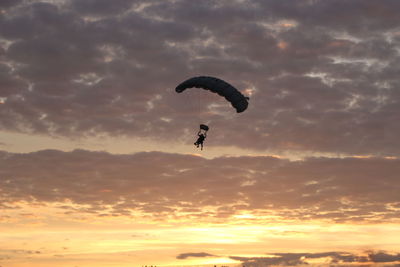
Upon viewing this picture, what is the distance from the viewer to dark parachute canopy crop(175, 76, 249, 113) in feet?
374

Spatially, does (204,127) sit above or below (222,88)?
below

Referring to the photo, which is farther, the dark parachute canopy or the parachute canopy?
the parachute canopy

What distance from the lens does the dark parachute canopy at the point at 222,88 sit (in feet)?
374

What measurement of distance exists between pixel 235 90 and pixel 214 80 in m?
2.48

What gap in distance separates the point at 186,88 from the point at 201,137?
5622 mm

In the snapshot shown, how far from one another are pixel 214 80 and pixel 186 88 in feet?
11.9

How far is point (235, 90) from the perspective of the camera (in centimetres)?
11450

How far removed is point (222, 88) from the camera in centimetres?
11394

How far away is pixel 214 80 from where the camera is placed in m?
114

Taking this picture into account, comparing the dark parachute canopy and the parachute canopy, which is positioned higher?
the dark parachute canopy

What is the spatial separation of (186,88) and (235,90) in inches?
214

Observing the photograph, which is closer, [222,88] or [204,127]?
[222,88]

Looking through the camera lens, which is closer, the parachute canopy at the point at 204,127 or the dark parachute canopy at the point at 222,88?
the dark parachute canopy at the point at 222,88

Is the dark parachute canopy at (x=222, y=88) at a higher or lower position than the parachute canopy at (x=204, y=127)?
higher
